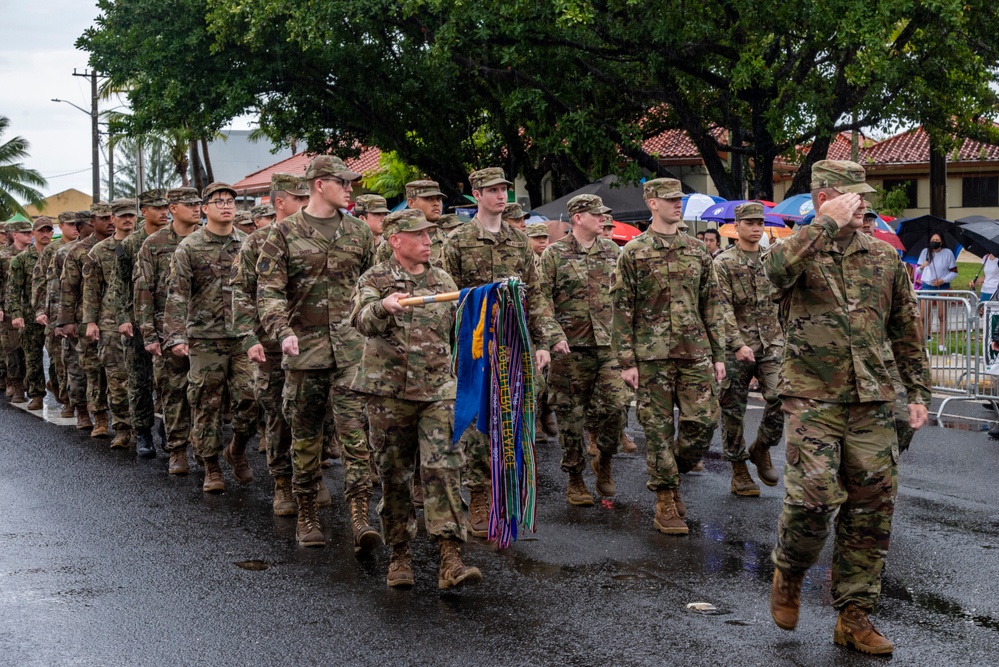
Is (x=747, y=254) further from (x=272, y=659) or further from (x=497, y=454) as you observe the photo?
(x=272, y=659)

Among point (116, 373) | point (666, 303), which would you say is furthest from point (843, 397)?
point (116, 373)

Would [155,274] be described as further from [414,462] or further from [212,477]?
[414,462]

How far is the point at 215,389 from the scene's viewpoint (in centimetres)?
970

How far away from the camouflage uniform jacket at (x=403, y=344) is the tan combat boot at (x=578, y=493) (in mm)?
2458

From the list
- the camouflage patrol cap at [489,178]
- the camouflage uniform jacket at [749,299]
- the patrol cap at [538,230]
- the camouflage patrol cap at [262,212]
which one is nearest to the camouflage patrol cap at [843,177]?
the camouflage patrol cap at [489,178]

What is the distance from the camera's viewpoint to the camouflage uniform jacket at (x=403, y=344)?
21.3ft

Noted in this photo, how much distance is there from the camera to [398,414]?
6535mm

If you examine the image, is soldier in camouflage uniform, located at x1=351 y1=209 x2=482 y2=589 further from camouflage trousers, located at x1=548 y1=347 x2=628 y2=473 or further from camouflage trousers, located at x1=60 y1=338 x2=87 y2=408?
camouflage trousers, located at x1=60 y1=338 x2=87 y2=408

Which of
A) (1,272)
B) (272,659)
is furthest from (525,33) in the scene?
(272,659)

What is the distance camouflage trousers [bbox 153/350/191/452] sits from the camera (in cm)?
1027

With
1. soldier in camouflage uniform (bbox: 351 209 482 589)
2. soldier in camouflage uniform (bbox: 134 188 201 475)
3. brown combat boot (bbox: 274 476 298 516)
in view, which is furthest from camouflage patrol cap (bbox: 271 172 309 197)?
soldier in camouflage uniform (bbox: 351 209 482 589)

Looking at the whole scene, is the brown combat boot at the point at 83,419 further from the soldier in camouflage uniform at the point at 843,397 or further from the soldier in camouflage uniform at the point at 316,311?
the soldier in camouflage uniform at the point at 843,397

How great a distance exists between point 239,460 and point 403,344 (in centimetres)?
388

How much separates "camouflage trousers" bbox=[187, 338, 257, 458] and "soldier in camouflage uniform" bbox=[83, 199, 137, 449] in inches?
85.8
